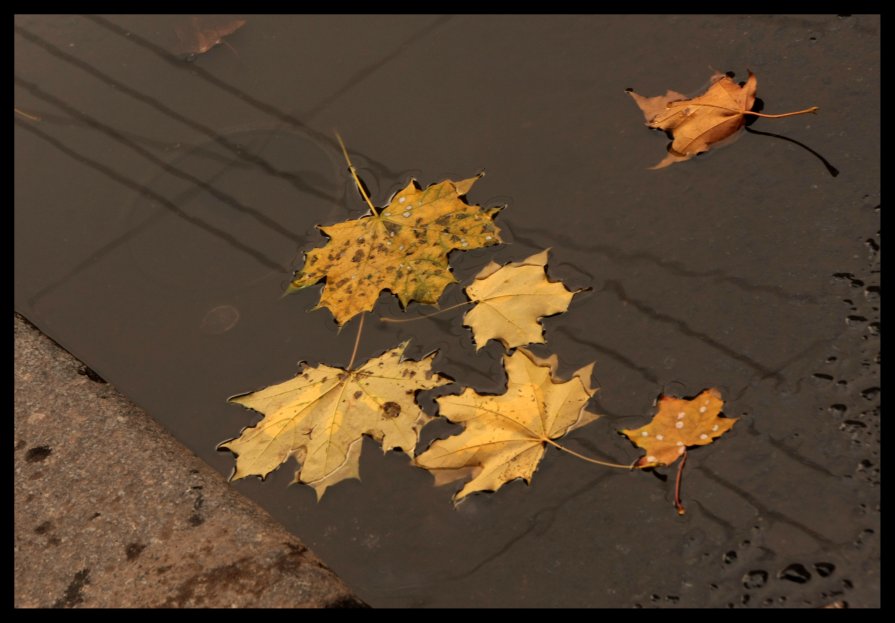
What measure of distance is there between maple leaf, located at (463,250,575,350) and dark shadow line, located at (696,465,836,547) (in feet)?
1.72

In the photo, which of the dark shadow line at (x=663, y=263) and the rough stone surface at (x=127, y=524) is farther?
the dark shadow line at (x=663, y=263)

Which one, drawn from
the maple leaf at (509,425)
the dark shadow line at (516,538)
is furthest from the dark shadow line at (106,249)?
the dark shadow line at (516,538)

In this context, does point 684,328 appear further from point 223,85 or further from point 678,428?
point 223,85

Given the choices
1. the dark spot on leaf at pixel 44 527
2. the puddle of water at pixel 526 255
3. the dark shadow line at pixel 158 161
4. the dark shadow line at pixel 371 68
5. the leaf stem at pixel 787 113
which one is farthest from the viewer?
the dark shadow line at pixel 371 68

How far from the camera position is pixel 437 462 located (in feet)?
7.26

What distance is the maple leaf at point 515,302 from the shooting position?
241cm

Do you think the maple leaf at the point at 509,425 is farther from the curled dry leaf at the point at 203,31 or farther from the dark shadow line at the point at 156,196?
the curled dry leaf at the point at 203,31

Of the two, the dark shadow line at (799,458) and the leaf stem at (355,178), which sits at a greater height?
the leaf stem at (355,178)

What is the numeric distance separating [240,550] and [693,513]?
0.98 m

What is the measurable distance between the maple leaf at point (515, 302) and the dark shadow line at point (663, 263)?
0.08m

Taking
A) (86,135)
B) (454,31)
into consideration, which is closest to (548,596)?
(454,31)

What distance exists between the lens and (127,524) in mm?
2270

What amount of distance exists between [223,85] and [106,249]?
76 centimetres

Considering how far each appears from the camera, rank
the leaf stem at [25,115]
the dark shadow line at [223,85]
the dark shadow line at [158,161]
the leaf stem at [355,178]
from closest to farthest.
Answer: the leaf stem at [355,178]
the dark shadow line at [158,161]
the dark shadow line at [223,85]
the leaf stem at [25,115]
